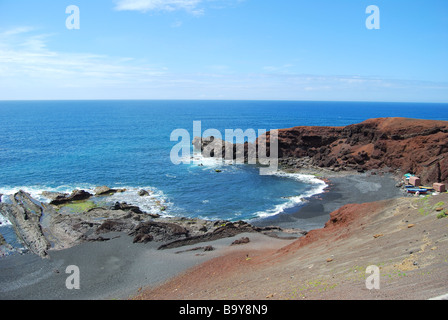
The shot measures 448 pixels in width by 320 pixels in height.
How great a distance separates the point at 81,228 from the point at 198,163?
3715 cm

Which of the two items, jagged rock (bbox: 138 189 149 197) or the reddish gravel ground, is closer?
the reddish gravel ground

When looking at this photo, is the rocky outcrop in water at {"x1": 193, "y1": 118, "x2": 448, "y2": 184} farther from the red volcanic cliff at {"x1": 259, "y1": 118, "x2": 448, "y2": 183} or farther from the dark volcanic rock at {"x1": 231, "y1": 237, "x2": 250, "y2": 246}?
the dark volcanic rock at {"x1": 231, "y1": 237, "x2": 250, "y2": 246}

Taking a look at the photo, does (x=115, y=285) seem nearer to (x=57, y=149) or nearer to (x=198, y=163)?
(x=198, y=163)

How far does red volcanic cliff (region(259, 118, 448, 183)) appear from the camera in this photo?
51969 millimetres

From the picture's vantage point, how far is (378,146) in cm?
6103

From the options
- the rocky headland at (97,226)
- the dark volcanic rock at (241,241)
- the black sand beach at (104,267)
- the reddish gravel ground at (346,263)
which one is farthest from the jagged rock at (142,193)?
the reddish gravel ground at (346,263)

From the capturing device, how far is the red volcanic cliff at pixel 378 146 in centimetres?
5197

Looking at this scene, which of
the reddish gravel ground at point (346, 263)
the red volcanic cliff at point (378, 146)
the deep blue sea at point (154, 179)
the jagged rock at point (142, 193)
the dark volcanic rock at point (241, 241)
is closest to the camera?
the reddish gravel ground at point (346, 263)

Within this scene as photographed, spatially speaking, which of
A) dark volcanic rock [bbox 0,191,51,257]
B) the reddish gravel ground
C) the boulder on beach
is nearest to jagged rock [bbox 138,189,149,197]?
the boulder on beach

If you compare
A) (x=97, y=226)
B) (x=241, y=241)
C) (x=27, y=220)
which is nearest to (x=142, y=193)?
(x=97, y=226)

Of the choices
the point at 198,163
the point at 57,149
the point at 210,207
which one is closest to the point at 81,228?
the point at 210,207

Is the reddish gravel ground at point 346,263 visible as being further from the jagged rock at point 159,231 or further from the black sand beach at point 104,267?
the jagged rock at point 159,231

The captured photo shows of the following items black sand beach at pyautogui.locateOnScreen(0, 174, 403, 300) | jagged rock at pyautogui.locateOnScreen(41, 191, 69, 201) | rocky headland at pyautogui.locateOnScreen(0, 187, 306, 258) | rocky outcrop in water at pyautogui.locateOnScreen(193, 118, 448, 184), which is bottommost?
black sand beach at pyautogui.locateOnScreen(0, 174, 403, 300)

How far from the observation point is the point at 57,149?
79062 millimetres
